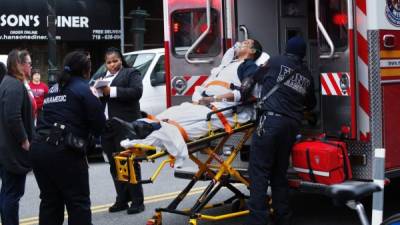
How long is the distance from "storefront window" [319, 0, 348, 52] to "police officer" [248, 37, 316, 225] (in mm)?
331

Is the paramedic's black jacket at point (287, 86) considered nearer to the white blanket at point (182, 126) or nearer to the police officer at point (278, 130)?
the police officer at point (278, 130)

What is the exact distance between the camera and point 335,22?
6527 mm

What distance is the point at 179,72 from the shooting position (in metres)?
8.02

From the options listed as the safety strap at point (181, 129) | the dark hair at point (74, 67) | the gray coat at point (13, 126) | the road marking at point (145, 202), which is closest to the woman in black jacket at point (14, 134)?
the gray coat at point (13, 126)

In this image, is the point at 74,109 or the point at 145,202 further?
the point at 145,202

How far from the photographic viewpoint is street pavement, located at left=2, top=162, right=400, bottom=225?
7.46 m

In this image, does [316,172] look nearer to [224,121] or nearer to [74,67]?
[224,121]

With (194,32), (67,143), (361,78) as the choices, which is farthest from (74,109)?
(194,32)

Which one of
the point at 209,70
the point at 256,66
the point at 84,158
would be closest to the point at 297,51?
the point at 256,66

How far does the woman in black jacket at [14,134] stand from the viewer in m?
6.27

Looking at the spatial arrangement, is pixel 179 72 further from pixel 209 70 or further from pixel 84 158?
pixel 84 158

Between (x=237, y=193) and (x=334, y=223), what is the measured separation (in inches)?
43.1

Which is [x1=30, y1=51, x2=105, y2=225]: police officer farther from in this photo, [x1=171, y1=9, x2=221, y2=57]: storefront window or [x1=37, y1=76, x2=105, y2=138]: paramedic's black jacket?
[x1=171, y1=9, x2=221, y2=57]: storefront window

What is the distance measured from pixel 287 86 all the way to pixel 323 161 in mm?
787
